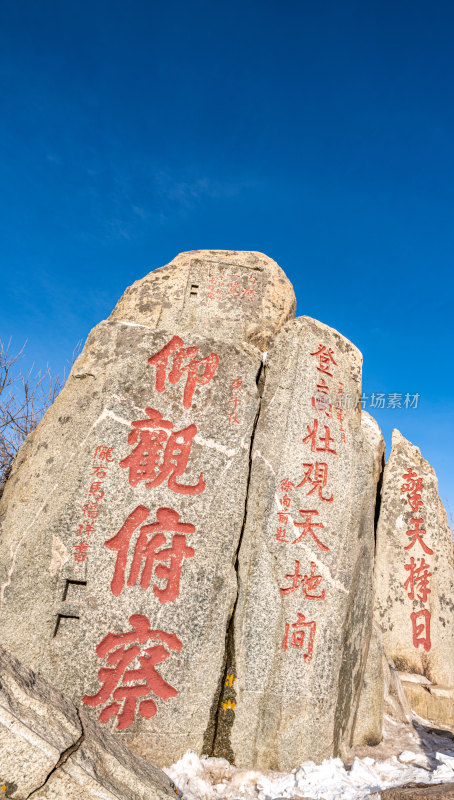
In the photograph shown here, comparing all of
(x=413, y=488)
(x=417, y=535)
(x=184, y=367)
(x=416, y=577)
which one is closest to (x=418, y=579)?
(x=416, y=577)

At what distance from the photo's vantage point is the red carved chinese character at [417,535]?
802 cm

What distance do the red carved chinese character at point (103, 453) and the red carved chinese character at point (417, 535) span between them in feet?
17.6

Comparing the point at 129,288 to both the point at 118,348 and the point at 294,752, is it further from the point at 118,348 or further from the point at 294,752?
the point at 294,752

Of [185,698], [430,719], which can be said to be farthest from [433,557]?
[185,698]

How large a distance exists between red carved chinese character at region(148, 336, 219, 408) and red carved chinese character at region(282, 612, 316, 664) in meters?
2.26

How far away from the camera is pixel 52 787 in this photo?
2488mm

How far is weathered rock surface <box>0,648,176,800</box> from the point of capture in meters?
2.44

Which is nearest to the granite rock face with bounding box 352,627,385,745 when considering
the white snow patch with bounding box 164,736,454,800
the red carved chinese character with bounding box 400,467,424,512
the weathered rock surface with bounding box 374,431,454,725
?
the white snow patch with bounding box 164,736,454,800

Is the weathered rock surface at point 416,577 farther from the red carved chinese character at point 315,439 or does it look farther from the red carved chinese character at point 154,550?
the red carved chinese character at point 154,550

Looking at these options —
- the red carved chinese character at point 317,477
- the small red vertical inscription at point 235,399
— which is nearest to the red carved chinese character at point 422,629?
the red carved chinese character at point 317,477

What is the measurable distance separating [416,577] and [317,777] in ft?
13.6

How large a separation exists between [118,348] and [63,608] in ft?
7.97

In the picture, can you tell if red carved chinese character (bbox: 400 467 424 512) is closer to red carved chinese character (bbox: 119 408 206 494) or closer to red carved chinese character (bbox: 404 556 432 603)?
red carved chinese character (bbox: 404 556 432 603)

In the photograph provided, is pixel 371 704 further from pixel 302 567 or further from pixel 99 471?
pixel 99 471
